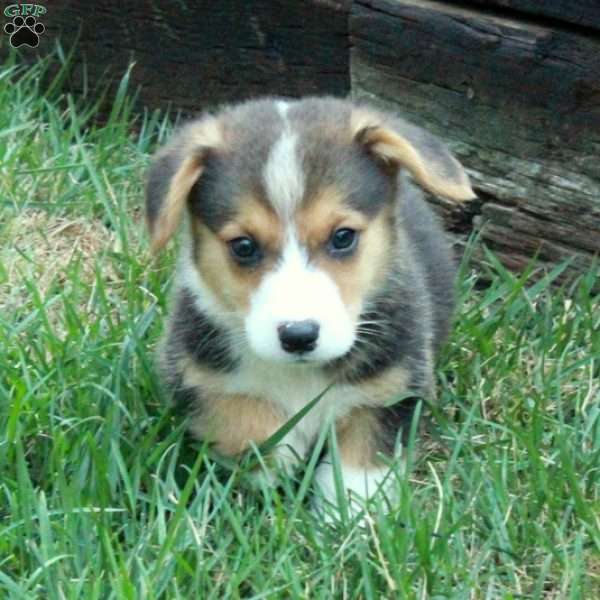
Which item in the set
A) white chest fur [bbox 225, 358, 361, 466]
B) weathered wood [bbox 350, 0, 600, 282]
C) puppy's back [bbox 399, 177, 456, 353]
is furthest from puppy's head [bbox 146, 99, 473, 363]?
weathered wood [bbox 350, 0, 600, 282]

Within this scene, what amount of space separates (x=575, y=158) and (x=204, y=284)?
163 cm

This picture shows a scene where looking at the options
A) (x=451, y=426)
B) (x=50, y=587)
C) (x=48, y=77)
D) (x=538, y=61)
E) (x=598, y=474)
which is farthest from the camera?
(x=48, y=77)

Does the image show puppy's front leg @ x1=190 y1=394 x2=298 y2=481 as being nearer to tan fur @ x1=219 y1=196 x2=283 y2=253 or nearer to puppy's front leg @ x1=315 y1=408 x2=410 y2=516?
puppy's front leg @ x1=315 y1=408 x2=410 y2=516

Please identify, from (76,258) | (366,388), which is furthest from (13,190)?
(366,388)

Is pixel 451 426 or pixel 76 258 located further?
pixel 76 258

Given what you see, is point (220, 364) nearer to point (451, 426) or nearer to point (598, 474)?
point (451, 426)

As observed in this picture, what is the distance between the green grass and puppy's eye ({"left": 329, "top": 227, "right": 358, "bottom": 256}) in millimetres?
634

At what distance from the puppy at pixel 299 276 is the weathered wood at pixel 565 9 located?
36.4 inches

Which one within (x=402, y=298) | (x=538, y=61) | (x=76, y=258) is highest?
(x=538, y=61)

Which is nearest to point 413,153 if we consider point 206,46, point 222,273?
point 222,273

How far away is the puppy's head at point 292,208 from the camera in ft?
12.6

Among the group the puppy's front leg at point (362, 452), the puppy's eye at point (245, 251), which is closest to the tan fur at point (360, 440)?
the puppy's front leg at point (362, 452)

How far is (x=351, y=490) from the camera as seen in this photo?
13.2 feet

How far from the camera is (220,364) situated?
4301 millimetres
